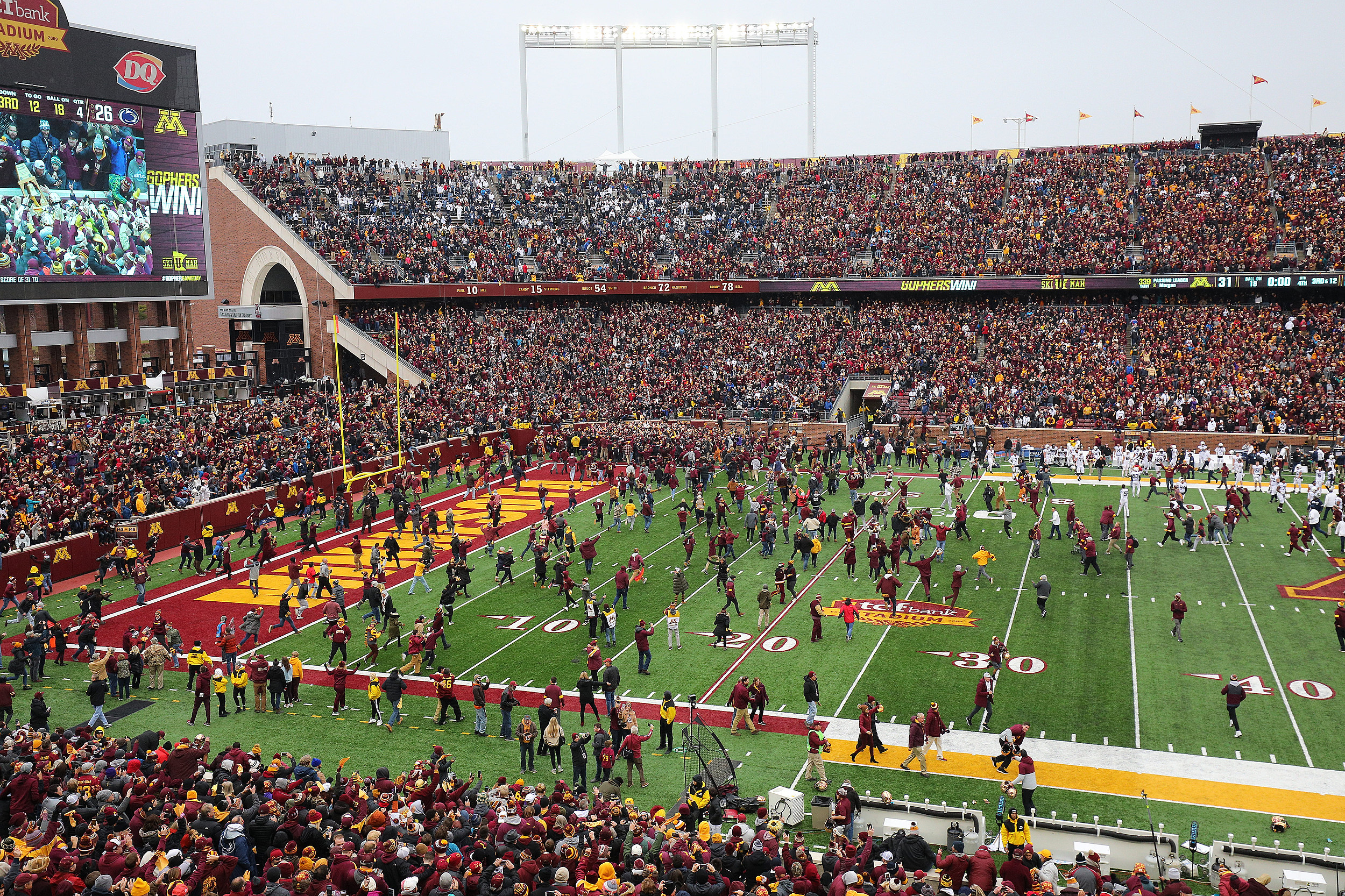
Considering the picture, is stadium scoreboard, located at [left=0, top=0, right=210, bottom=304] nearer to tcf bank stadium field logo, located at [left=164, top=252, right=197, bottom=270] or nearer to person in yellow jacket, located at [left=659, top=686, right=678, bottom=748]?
tcf bank stadium field logo, located at [left=164, top=252, right=197, bottom=270]

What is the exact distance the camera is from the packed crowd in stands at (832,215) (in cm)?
5484

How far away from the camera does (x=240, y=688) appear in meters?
21.3

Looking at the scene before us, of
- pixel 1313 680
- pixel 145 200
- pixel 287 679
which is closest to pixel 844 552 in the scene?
pixel 1313 680

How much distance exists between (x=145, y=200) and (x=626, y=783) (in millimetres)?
35226

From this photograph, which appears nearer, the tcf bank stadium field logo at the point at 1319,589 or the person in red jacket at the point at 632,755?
the person in red jacket at the point at 632,755

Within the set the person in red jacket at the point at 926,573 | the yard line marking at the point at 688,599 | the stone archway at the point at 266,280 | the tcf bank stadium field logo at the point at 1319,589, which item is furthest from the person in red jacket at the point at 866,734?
the stone archway at the point at 266,280

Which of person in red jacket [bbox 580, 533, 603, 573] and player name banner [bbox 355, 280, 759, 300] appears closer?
person in red jacket [bbox 580, 533, 603, 573]

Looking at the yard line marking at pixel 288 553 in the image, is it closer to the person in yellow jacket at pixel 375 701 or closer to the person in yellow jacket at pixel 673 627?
the person in yellow jacket at pixel 375 701

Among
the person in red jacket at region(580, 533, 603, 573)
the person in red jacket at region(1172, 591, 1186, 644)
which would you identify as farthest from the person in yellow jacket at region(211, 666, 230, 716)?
the person in red jacket at region(1172, 591, 1186, 644)

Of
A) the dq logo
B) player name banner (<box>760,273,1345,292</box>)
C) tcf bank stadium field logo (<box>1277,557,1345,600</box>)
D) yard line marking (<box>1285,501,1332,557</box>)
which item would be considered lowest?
tcf bank stadium field logo (<box>1277,557,1345,600</box>)

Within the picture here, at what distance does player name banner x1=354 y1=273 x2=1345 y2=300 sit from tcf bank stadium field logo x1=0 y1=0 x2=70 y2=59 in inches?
756

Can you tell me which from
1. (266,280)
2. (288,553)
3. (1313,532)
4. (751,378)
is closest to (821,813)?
(288,553)

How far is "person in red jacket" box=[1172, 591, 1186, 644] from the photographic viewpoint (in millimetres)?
23562

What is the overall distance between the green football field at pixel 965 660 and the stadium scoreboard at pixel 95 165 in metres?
21.0
